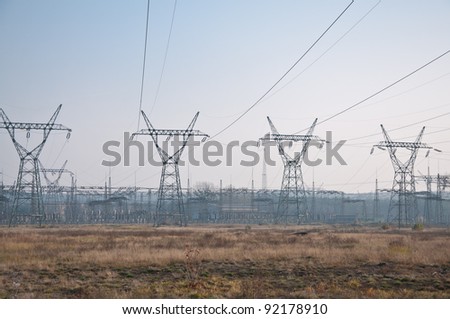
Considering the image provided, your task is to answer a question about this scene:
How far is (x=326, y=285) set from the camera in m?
16.8

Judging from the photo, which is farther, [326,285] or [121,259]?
[121,259]

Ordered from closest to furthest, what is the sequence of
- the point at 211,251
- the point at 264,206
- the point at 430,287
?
the point at 430,287, the point at 211,251, the point at 264,206

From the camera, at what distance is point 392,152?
70.5 meters

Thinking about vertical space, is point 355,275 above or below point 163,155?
below

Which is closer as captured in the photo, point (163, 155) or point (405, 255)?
point (405, 255)

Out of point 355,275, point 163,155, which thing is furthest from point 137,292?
point 163,155

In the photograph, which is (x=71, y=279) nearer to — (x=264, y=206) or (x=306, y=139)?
(x=306, y=139)

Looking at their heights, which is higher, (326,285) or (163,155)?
(163,155)

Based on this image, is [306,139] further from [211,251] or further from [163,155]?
[211,251]

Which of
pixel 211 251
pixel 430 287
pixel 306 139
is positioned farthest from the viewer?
A: pixel 306 139

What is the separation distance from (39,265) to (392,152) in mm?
55557

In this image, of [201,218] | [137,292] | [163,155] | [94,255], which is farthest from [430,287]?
[201,218]

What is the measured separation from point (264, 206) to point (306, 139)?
92.6 meters

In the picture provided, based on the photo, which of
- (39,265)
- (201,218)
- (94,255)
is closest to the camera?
(39,265)
